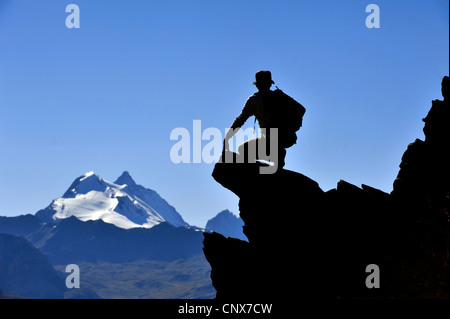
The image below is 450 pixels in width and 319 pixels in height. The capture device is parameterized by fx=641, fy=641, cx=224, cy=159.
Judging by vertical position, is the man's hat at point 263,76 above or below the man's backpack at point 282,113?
above

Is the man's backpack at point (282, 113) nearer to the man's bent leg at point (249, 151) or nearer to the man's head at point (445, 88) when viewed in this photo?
the man's bent leg at point (249, 151)

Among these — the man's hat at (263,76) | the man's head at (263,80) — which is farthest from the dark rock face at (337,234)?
the man's hat at (263,76)

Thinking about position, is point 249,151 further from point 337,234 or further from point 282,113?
point 337,234

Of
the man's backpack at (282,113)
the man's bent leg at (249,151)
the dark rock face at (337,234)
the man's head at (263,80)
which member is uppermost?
the man's head at (263,80)

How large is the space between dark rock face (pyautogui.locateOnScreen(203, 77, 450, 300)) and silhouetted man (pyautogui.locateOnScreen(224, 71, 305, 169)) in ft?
Result: 1.43

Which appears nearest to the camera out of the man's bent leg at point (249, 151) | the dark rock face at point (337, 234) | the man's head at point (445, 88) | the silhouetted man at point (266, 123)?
the dark rock face at point (337, 234)

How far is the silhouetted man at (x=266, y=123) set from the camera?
15.8 metres

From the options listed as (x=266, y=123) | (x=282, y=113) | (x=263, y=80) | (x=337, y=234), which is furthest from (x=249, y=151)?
(x=337, y=234)

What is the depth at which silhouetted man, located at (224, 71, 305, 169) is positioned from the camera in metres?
15.8

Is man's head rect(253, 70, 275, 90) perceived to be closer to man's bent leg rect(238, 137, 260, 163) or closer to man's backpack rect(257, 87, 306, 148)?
man's backpack rect(257, 87, 306, 148)

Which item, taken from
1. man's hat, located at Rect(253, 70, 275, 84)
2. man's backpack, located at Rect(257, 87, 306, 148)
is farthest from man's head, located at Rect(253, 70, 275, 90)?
man's backpack, located at Rect(257, 87, 306, 148)

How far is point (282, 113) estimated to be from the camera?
52.4 feet

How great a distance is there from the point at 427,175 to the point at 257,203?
405 centimetres

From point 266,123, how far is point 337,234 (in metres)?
3.32
